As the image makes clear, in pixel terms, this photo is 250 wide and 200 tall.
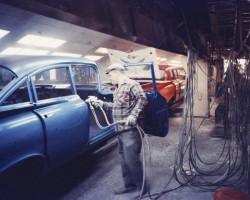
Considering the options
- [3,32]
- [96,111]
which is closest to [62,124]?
[96,111]

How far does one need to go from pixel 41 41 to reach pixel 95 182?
6.47 meters

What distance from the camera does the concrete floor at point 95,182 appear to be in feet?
12.6

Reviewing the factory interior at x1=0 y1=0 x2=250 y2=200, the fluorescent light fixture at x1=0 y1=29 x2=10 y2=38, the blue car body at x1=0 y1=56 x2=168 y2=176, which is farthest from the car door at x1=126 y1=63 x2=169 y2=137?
the fluorescent light fixture at x1=0 y1=29 x2=10 y2=38

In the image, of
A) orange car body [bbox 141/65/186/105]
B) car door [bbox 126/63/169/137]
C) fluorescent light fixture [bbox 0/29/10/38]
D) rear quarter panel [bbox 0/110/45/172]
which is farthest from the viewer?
orange car body [bbox 141/65/186/105]

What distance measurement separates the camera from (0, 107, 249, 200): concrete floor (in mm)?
3850

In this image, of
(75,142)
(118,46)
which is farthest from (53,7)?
(118,46)

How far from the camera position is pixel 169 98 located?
9578mm

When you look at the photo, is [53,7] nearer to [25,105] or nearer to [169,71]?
[25,105]

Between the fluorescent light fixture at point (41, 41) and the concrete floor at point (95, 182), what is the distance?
503 centimetres

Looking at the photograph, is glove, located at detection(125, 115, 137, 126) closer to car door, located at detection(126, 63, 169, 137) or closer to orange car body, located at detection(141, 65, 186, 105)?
car door, located at detection(126, 63, 169, 137)

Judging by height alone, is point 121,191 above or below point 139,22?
below

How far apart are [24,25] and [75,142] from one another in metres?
5.07

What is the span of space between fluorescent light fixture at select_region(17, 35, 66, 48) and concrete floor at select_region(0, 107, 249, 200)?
503 cm

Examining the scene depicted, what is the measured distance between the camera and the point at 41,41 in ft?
30.0
